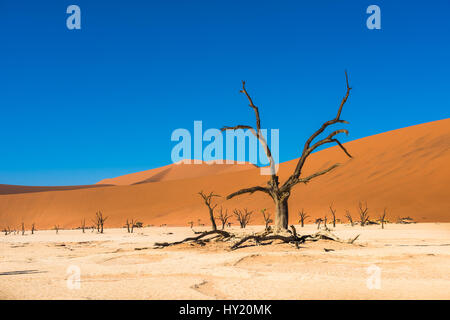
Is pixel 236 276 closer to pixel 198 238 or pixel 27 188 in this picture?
pixel 198 238

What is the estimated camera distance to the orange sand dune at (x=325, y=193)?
133 ft

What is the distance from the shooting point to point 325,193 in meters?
48.7

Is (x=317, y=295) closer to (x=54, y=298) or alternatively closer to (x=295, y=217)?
(x=54, y=298)

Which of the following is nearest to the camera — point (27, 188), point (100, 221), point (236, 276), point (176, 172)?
point (236, 276)

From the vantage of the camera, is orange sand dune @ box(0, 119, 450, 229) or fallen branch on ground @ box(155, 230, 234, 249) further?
orange sand dune @ box(0, 119, 450, 229)

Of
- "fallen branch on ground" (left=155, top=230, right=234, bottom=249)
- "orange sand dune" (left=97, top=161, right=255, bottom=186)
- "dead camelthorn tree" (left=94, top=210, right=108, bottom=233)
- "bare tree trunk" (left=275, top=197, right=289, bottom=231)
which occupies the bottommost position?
"dead camelthorn tree" (left=94, top=210, right=108, bottom=233)

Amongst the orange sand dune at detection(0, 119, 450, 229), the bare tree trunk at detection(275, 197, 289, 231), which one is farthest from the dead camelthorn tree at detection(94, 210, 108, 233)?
the bare tree trunk at detection(275, 197, 289, 231)

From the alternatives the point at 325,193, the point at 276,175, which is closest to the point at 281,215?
the point at 276,175

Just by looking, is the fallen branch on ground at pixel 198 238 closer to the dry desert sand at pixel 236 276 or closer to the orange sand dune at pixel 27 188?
the dry desert sand at pixel 236 276

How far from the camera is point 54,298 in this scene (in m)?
5.73

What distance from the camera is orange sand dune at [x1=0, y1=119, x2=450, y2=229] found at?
1591 inches

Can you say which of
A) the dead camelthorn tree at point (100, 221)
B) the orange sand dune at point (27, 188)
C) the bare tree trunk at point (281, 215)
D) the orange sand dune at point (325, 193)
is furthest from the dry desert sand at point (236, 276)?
the orange sand dune at point (27, 188)

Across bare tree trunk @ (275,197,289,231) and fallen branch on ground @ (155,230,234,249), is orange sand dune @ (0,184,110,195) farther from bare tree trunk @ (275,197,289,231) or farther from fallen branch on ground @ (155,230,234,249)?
bare tree trunk @ (275,197,289,231)

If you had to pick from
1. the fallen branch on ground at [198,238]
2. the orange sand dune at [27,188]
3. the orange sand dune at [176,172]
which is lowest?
the fallen branch on ground at [198,238]
